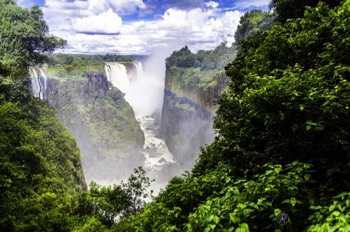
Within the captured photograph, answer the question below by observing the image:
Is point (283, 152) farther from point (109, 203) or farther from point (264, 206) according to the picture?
point (109, 203)

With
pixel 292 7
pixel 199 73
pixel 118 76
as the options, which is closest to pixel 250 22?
pixel 199 73

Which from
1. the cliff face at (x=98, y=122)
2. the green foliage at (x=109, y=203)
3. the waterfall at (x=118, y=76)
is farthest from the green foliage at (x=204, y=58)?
the green foliage at (x=109, y=203)

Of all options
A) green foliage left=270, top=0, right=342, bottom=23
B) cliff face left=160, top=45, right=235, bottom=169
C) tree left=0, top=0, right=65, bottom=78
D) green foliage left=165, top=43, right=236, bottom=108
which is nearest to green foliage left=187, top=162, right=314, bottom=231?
green foliage left=270, top=0, right=342, bottom=23

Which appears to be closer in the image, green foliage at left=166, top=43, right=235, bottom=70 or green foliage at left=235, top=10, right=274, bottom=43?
green foliage at left=235, top=10, right=274, bottom=43

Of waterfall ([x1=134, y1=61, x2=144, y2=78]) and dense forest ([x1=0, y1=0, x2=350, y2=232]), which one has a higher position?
dense forest ([x1=0, y1=0, x2=350, y2=232])

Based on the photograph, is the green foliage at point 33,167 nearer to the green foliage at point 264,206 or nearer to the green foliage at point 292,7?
the green foliage at point 264,206

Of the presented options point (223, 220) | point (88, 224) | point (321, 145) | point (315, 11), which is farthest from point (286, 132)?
point (88, 224)

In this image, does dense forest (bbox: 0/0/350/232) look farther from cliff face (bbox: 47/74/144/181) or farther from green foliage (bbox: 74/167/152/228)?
cliff face (bbox: 47/74/144/181)
